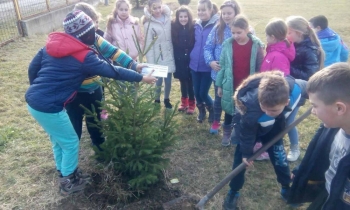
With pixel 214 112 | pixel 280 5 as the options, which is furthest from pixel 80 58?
pixel 280 5

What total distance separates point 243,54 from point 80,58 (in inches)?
74.9

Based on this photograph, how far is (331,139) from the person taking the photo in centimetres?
224

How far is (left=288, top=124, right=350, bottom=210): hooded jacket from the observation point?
201 cm

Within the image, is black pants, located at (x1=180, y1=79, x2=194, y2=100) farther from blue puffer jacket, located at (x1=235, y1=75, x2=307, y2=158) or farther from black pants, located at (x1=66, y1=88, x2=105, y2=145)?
blue puffer jacket, located at (x1=235, y1=75, x2=307, y2=158)

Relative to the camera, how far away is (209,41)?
4.17m

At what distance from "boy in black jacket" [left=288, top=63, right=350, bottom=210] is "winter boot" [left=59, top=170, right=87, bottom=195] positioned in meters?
2.10

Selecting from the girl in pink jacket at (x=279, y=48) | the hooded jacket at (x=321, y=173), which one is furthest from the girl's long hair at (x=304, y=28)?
the hooded jacket at (x=321, y=173)

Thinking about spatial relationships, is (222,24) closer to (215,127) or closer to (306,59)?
→ (306,59)

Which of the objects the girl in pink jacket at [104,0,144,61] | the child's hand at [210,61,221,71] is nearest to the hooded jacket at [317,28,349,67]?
the child's hand at [210,61,221,71]

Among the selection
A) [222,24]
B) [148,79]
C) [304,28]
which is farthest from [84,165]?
[304,28]

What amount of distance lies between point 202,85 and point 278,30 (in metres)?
1.46

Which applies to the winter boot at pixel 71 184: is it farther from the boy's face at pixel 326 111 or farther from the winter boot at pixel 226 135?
the boy's face at pixel 326 111

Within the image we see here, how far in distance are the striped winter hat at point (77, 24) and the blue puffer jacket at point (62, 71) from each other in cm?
8

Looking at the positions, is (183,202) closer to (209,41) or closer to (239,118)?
(239,118)
